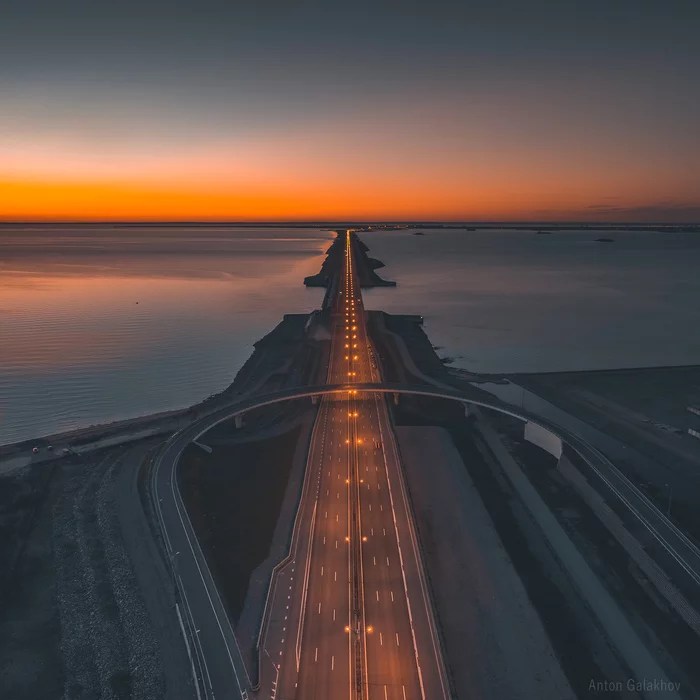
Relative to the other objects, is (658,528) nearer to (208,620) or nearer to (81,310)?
(208,620)

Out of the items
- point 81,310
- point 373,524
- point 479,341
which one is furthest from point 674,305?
point 81,310

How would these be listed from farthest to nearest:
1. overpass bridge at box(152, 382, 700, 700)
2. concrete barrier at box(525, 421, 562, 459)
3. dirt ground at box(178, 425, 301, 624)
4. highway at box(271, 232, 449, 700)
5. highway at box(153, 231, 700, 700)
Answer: concrete barrier at box(525, 421, 562, 459)
dirt ground at box(178, 425, 301, 624)
overpass bridge at box(152, 382, 700, 700)
highway at box(153, 231, 700, 700)
highway at box(271, 232, 449, 700)

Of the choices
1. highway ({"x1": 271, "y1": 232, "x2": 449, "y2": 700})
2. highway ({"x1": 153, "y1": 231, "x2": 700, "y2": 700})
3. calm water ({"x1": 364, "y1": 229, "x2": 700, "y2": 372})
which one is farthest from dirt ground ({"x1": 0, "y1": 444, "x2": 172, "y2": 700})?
calm water ({"x1": 364, "y1": 229, "x2": 700, "y2": 372})

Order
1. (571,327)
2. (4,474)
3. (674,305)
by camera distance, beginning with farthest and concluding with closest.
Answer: (674,305) < (571,327) < (4,474)

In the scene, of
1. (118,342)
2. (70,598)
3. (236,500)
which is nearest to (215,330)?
(118,342)

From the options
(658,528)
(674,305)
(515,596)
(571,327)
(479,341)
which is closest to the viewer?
(515,596)

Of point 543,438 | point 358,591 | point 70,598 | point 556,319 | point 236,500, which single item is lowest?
point 556,319

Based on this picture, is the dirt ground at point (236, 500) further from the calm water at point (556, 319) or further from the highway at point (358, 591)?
the calm water at point (556, 319)

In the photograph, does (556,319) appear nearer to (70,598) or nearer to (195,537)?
(195,537)

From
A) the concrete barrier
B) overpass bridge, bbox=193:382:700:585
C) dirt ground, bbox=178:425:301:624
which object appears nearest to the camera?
dirt ground, bbox=178:425:301:624

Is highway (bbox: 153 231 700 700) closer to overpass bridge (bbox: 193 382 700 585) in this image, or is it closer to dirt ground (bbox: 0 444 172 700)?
overpass bridge (bbox: 193 382 700 585)

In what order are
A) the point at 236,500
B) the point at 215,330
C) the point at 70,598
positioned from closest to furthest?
the point at 70,598 → the point at 236,500 → the point at 215,330
